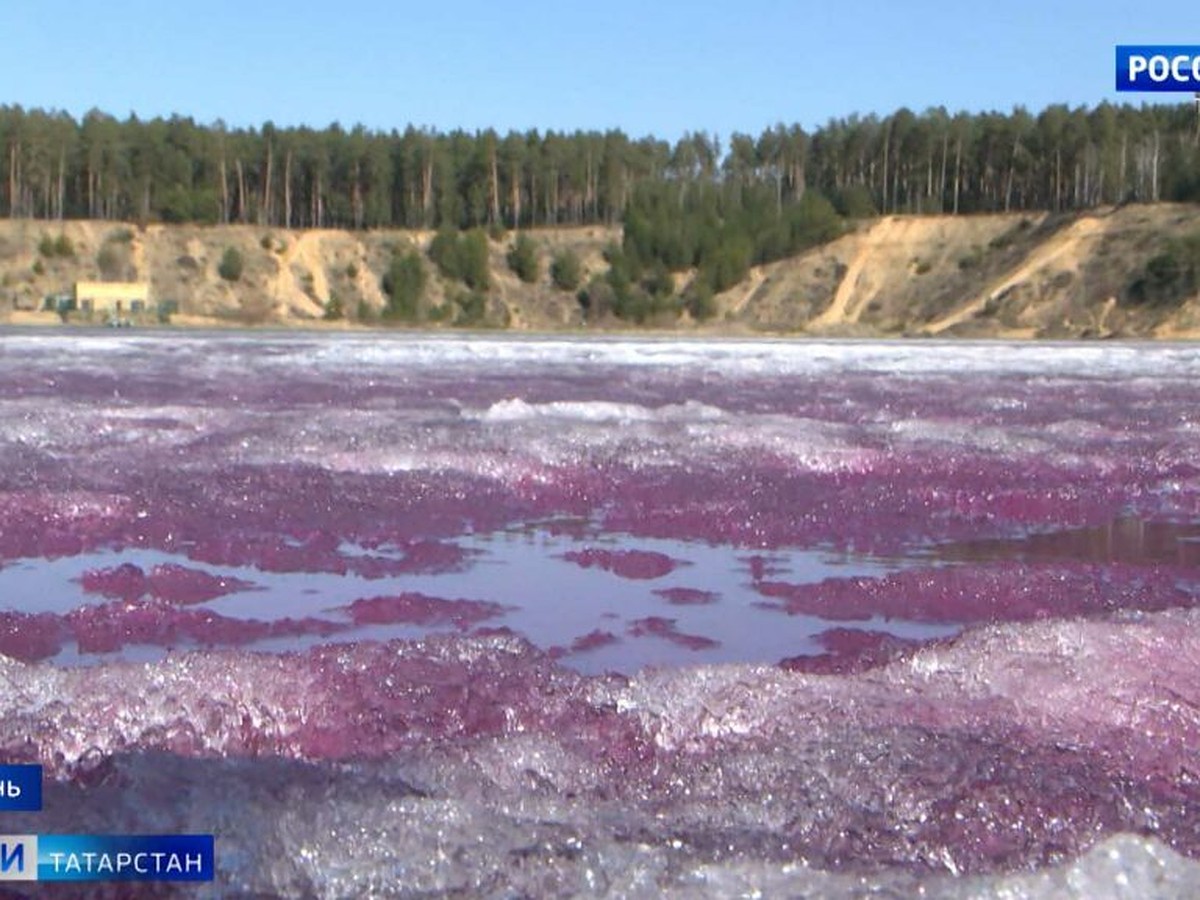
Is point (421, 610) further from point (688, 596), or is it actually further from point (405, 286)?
point (405, 286)

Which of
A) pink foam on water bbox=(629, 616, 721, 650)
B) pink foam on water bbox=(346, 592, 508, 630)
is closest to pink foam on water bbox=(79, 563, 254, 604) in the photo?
pink foam on water bbox=(346, 592, 508, 630)

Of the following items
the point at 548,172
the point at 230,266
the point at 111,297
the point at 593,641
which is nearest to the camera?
the point at 593,641

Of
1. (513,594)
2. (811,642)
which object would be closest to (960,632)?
(811,642)

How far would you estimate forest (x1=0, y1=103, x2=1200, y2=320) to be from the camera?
93750mm

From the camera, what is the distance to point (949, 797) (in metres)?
4.82

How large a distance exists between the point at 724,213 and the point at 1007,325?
1184 inches

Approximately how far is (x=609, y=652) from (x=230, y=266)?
88.4 metres

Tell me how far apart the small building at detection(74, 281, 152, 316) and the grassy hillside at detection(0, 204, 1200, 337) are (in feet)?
9.97

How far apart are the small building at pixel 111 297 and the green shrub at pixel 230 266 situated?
10.8 m

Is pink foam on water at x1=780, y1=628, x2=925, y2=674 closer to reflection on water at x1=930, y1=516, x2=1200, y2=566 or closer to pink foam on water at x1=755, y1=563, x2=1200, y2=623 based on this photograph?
pink foam on water at x1=755, y1=563, x2=1200, y2=623

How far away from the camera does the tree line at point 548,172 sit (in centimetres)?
9525

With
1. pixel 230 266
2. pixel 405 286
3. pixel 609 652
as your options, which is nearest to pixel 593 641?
pixel 609 652

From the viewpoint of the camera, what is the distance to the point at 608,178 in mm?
106438
